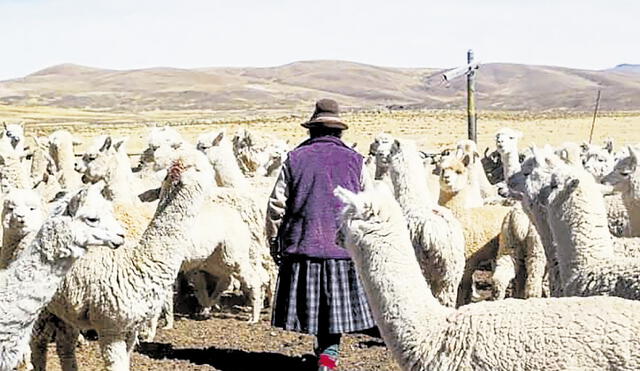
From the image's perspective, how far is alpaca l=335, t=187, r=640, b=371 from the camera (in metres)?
3.85

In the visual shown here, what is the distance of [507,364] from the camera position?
13.0 ft

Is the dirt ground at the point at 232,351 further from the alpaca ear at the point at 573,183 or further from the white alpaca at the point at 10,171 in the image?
the alpaca ear at the point at 573,183

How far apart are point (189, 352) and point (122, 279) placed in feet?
6.85

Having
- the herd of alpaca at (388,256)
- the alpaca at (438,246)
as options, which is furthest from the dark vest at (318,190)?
the alpaca at (438,246)

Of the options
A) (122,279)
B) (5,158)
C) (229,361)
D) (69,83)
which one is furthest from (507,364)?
(69,83)

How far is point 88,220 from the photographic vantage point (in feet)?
15.7

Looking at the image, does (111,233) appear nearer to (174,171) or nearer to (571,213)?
(174,171)

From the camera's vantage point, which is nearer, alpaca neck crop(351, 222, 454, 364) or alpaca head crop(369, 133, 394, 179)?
alpaca neck crop(351, 222, 454, 364)

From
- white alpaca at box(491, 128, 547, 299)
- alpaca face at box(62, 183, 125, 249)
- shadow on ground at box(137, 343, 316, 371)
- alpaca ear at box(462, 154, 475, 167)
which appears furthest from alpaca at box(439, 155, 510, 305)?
alpaca face at box(62, 183, 125, 249)

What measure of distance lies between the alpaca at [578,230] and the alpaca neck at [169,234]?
7.30 feet

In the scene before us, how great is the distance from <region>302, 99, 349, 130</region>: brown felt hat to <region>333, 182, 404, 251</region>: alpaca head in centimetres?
115

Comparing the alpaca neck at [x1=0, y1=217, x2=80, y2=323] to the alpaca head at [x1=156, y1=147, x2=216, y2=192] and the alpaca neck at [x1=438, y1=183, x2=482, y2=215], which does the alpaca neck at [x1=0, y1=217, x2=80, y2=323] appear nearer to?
the alpaca head at [x1=156, y1=147, x2=216, y2=192]

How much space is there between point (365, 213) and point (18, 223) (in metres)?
2.72

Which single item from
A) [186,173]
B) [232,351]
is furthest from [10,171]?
[186,173]
